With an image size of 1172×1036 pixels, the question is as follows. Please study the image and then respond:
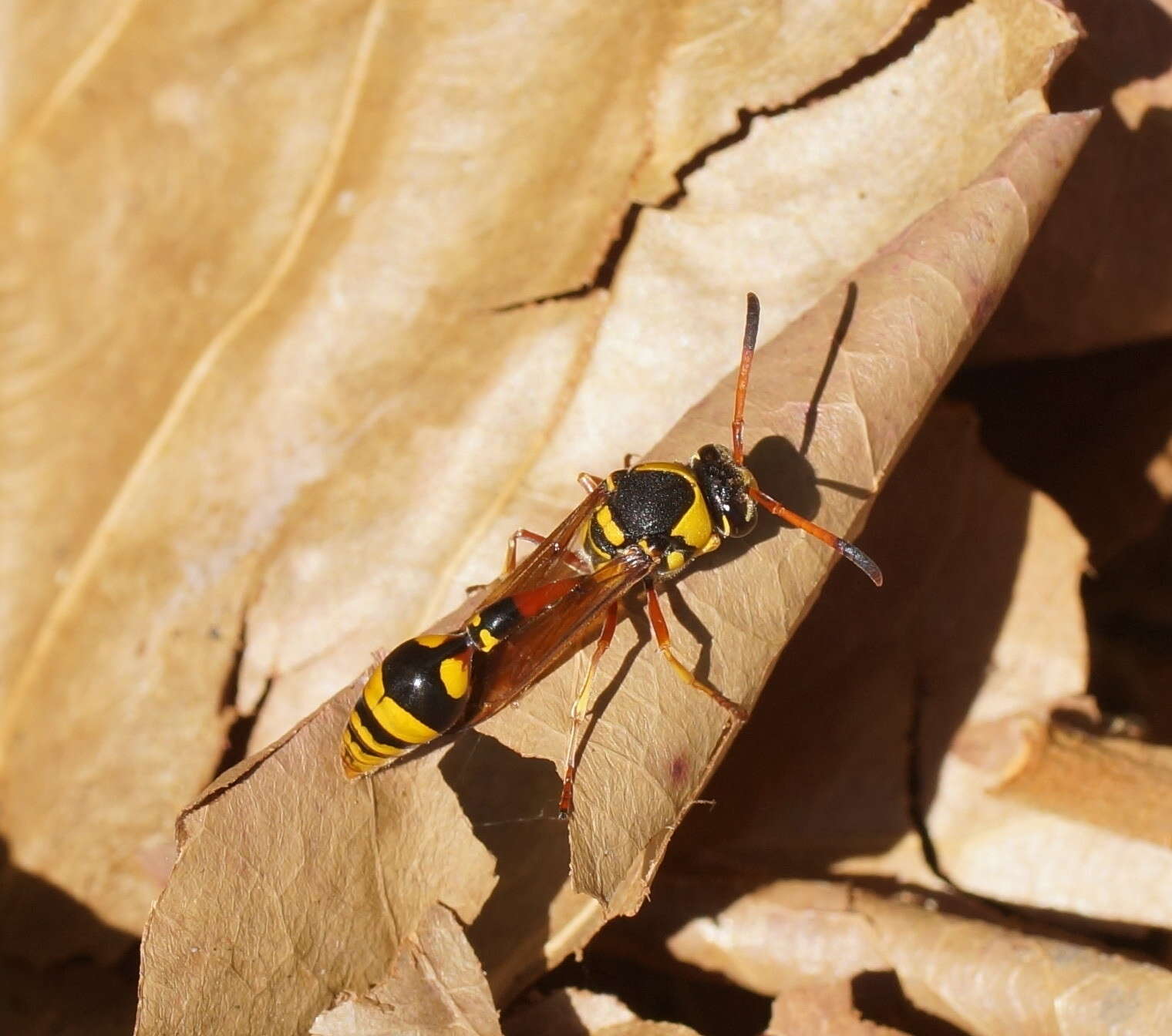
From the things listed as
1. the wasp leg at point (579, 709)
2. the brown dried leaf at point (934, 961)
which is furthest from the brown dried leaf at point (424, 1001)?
the brown dried leaf at point (934, 961)

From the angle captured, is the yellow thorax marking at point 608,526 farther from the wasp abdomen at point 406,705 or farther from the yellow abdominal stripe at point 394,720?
Result: the yellow abdominal stripe at point 394,720

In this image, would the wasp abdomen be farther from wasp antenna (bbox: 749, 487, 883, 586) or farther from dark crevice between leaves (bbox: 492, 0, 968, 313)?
dark crevice between leaves (bbox: 492, 0, 968, 313)

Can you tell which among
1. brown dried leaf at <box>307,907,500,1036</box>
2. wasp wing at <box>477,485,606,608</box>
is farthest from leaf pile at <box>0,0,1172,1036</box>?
wasp wing at <box>477,485,606,608</box>

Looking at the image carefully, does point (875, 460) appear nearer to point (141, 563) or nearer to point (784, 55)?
point (784, 55)

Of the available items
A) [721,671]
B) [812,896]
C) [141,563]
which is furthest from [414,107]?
[812,896]

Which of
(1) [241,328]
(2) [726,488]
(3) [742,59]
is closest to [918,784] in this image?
(2) [726,488]
